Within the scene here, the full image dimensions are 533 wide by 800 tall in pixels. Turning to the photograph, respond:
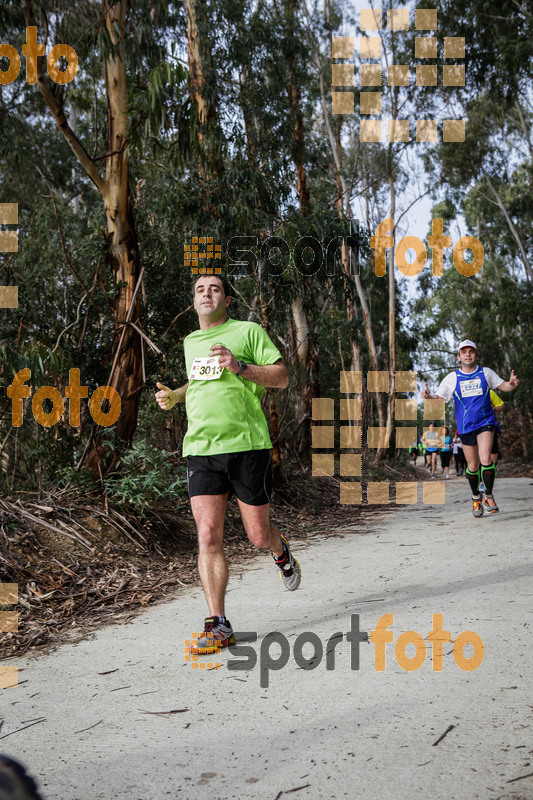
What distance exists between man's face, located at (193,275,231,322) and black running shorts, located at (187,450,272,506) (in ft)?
2.59

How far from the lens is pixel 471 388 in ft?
27.3

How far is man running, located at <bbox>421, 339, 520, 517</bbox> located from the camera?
8273mm

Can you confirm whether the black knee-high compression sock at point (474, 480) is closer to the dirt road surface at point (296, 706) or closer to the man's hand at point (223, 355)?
the dirt road surface at point (296, 706)

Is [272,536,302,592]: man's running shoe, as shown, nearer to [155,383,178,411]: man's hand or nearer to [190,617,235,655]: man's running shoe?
[190,617,235,655]: man's running shoe

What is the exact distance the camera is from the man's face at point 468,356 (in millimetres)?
8266

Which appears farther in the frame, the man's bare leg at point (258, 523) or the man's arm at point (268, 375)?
the man's bare leg at point (258, 523)

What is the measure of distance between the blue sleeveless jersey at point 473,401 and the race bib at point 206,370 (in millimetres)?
4931

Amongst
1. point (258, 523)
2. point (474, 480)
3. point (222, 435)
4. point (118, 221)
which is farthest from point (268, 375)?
point (474, 480)

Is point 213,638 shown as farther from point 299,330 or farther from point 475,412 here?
point 299,330

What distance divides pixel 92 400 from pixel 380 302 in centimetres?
2014

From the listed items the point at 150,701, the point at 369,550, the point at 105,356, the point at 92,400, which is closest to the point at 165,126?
the point at 105,356

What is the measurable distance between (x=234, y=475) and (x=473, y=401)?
489cm

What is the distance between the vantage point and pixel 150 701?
323 centimetres

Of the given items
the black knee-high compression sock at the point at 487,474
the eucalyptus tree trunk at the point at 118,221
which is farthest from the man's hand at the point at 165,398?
the black knee-high compression sock at the point at 487,474
